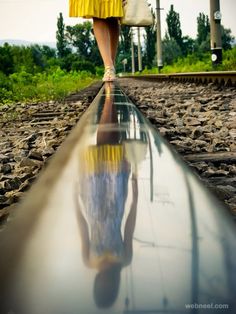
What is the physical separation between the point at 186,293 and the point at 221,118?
347cm

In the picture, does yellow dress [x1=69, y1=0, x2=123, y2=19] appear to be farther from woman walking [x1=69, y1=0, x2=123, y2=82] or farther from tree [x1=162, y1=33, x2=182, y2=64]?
tree [x1=162, y1=33, x2=182, y2=64]

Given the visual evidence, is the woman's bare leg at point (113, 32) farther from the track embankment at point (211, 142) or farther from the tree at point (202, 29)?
the tree at point (202, 29)

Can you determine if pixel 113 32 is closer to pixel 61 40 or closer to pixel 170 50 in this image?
pixel 170 50

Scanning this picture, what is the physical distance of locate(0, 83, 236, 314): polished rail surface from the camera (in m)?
0.43

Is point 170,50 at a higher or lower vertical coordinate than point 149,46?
lower

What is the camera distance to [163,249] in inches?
21.3

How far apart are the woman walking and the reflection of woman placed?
11.6 feet

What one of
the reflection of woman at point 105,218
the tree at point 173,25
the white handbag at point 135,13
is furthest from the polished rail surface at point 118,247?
the tree at point 173,25

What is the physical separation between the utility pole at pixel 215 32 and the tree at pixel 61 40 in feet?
250

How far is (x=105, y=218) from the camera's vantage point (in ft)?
2.09

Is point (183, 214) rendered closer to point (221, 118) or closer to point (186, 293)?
point (186, 293)

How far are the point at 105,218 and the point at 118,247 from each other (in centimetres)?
11

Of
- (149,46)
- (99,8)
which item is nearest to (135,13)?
(99,8)

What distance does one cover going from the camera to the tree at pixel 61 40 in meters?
90.2
